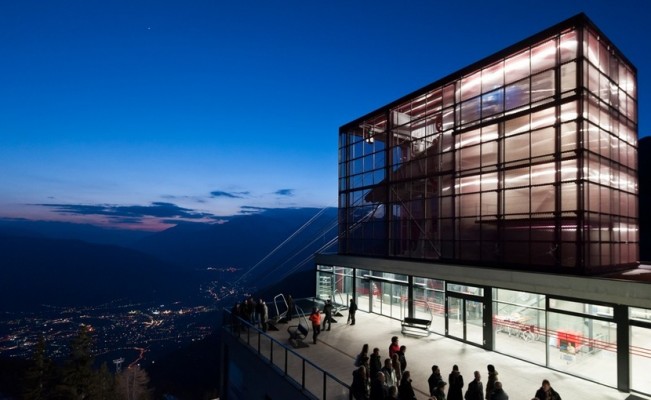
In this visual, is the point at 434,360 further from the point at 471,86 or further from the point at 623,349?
the point at 471,86

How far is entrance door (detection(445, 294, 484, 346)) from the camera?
56.0 ft

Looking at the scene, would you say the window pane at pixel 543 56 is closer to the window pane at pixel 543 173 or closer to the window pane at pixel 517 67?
the window pane at pixel 517 67

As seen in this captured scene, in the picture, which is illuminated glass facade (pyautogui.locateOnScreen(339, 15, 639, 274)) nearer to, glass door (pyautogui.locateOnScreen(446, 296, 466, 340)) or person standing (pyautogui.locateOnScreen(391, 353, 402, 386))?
glass door (pyautogui.locateOnScreen(446, 296, 466, 340))

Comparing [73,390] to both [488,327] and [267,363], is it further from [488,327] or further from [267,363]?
[488,327]

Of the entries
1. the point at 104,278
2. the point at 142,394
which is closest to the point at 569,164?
the point at 142,394

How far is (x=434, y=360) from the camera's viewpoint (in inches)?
597

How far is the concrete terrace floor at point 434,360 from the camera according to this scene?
40.9ft

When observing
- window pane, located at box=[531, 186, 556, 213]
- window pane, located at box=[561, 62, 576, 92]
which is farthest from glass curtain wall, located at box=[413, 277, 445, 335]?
window pane, located at box=[561, 62, 576, 92]

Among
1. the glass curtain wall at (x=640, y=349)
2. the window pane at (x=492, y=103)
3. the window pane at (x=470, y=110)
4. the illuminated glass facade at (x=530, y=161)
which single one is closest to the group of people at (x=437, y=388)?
the glass curtain wall at (x=640, y=349)

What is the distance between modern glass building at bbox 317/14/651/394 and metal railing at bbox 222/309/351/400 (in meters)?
8.21

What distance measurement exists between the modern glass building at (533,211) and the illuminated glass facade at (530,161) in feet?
0.18

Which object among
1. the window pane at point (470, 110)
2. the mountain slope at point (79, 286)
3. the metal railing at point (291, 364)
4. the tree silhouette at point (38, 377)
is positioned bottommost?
the mountain slope at point (79, 286)

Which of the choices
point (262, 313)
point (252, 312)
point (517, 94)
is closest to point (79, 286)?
point (252, 312)

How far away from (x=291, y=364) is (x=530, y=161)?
12.8 metres
